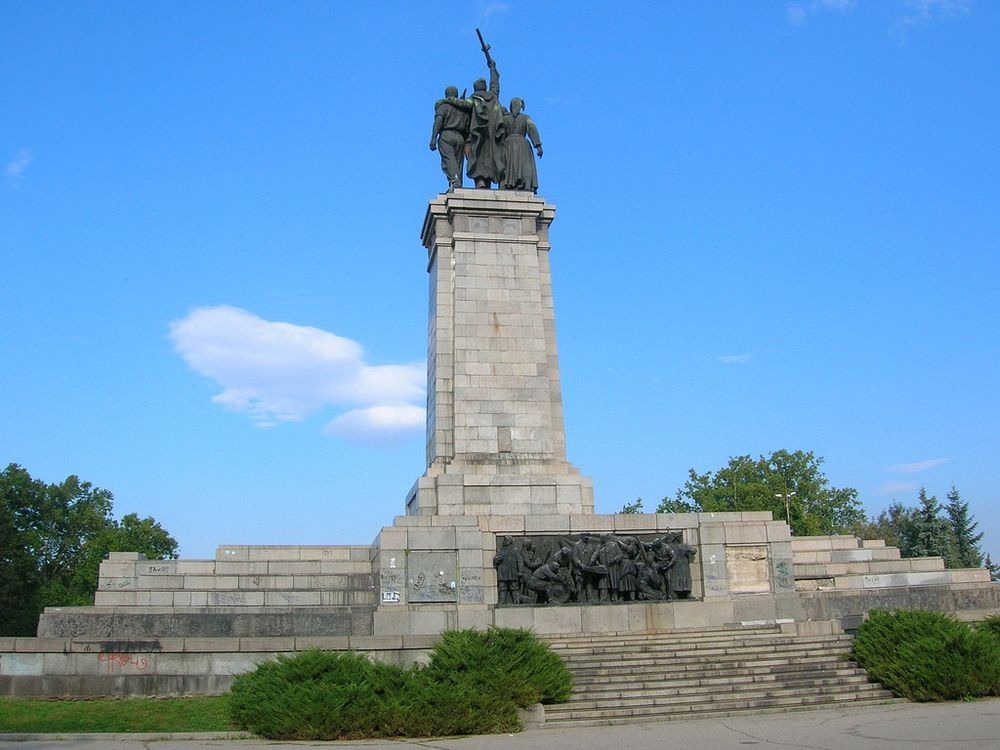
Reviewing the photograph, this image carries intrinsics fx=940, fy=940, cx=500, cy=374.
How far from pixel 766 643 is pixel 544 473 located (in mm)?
6894

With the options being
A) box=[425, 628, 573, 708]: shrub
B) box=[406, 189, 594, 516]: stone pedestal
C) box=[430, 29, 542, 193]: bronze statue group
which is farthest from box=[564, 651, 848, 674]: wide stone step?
box=[430, 29, 542, 193]: bronze statue group

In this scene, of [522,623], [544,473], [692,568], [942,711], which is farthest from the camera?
[544,473]

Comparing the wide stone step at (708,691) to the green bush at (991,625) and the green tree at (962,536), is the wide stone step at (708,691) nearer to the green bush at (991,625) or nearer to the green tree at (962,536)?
the green bush at (991,625)

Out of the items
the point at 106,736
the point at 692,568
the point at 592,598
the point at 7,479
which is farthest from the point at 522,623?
the point at 7,479

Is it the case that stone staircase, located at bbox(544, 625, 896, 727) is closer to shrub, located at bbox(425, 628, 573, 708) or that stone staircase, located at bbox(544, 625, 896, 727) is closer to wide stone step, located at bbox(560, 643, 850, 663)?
wide stone step, located at bbox(560, 643, 850, 663)

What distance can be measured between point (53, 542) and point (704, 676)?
52049 mm

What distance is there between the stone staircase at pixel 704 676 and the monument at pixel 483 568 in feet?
3.61

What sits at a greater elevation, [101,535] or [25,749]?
[101,535]

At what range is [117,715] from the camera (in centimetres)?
1489

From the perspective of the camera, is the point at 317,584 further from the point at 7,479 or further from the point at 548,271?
the point at 7,479

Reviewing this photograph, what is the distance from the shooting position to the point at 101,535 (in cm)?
5762

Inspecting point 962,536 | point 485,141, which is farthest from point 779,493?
point 485,141

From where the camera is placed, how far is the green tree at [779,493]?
57.7 m

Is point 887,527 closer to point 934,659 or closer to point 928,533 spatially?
point 928,533
